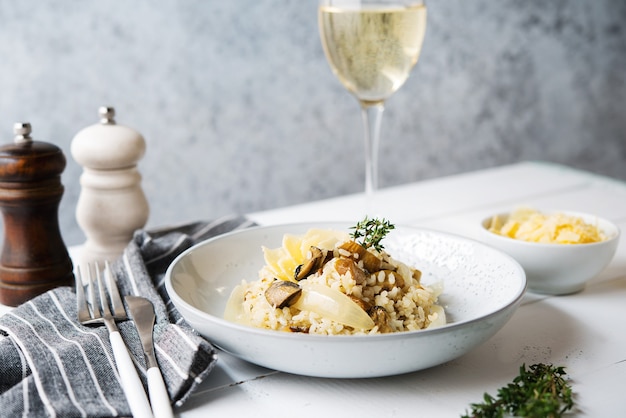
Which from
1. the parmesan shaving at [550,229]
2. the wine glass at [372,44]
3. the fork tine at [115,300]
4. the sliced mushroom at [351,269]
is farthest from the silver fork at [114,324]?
the parmesan shaving at [550,229]

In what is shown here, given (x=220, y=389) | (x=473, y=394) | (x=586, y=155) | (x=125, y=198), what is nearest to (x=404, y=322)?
(x=473, y=394)

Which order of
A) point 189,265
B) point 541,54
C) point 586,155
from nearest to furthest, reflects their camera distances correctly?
point 189,265
point 541,54
point 586,155

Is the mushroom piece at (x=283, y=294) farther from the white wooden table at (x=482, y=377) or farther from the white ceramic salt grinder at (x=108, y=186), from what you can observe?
the white ceramic salt grinder at (x=108, y=186)

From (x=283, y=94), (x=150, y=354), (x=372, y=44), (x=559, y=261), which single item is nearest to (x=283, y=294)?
(x=150, y=354)

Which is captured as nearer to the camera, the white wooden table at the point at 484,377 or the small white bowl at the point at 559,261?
the white wooden table at the point at 484,377

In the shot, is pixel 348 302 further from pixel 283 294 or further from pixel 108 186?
pixel 108 186

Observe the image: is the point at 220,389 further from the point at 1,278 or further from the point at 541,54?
the point at 541,54
